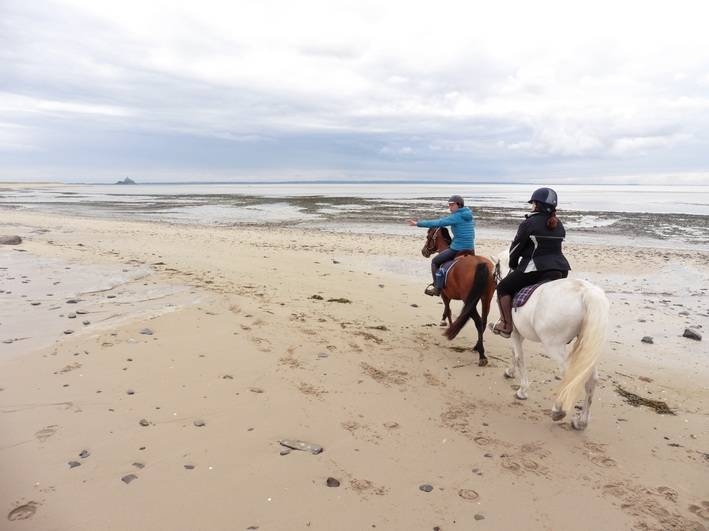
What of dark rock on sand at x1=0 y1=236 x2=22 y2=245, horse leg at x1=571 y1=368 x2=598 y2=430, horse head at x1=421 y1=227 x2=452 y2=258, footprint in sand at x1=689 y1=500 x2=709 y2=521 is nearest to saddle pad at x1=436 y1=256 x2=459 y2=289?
horse head at x1=421 y1=227 x2=452 y2=258

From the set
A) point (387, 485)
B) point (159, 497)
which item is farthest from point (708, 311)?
point (159, 497)

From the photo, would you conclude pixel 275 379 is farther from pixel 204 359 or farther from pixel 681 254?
pixel 681 254

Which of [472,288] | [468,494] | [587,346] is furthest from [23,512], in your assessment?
[472,288]

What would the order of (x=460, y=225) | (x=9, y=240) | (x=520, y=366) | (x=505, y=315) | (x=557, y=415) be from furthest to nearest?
(x=9, y=240) < (x=460, y=225) < (x=505, y=315) < (x=520, y=366) < (x=557, y=415)

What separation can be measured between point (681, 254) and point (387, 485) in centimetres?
1991

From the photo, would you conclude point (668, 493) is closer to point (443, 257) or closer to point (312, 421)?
point (312, 421)

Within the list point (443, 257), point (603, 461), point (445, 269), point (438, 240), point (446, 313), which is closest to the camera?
point (603, 461)

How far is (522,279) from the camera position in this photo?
5867 mm

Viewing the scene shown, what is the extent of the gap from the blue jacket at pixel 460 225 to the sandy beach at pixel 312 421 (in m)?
1.79

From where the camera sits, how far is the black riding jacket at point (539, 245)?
5531mm

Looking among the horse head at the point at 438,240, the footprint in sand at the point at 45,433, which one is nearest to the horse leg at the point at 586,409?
the horse head at the point at 438,240

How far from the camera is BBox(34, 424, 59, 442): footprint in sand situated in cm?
412

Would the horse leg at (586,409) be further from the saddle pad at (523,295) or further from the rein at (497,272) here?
the rein at (497,272)

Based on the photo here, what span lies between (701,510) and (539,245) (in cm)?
312
